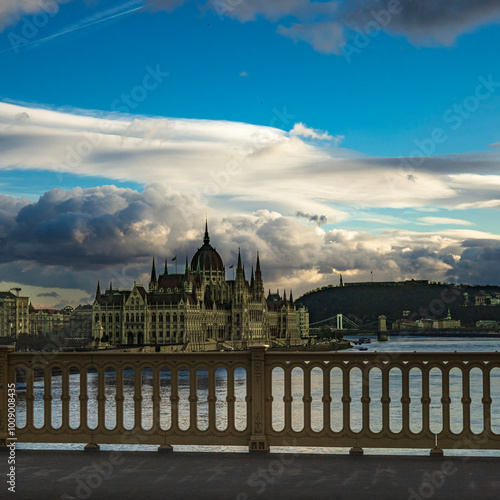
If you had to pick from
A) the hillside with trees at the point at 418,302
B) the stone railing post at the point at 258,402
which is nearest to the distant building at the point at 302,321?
the hillside with trees at the point at 418,302

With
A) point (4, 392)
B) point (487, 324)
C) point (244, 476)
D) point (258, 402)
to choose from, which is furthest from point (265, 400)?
point (487, 324)

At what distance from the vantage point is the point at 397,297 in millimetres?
190750

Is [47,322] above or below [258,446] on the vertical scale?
below

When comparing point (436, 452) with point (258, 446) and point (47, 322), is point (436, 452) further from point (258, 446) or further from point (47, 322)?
point (47, 322)

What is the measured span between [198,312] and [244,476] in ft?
385

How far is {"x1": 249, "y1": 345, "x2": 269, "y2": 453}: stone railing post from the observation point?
7.27 meters

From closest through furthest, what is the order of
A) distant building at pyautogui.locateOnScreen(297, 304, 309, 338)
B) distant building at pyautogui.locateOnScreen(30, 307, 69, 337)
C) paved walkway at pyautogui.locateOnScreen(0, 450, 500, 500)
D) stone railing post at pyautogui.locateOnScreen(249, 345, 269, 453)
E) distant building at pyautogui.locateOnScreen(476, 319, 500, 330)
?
1. paved walkway at pyautogui.locateOnScreen(0, 450, 500, 500)
2. stone railing post at pyautogui.locateOnScreen(249, 345, 269, 453)
3. distant building at pyautogui.locateOnScreen(30, 307, 69, 337)
4. distant building at pyautogui.locateOnScreen(297, 304, 309, 338)
5. distant building at pyautogui.locateOnScreen(476, 319, 500, 330)

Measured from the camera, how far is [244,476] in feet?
20.5

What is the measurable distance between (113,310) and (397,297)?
95290 millimetres

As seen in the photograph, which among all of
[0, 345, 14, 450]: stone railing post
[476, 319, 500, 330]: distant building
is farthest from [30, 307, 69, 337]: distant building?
[0, 345, 14, 450]: stone railing post

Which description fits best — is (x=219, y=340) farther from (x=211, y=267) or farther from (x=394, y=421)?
(x=394, y=421)

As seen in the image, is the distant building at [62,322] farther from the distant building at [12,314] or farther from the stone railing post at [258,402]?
the stone railing post at [258,402]

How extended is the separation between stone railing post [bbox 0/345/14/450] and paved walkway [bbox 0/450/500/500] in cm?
31

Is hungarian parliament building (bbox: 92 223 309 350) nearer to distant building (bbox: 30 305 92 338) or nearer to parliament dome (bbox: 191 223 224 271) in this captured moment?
parliament dome (bbox: 191 223 224 271)
